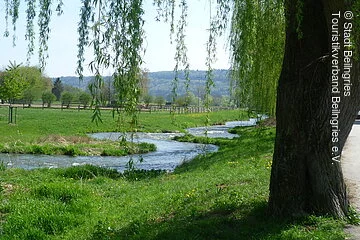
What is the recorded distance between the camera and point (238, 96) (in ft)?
21.4

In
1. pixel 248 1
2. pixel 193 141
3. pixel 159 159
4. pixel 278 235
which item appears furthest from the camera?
pixel 193 141

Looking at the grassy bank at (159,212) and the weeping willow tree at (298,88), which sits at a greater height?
the weeping willow tree at (298,88)

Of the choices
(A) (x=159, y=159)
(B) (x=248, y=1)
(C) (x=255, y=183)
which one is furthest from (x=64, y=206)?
(A) (x=159, y=159)

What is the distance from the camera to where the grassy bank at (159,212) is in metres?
5.95

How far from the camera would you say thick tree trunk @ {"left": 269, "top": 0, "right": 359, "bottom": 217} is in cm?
575

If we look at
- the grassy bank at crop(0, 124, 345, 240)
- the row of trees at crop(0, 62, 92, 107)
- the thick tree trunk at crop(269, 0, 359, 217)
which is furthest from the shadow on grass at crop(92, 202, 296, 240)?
the row of trees at crop(0, 62, 92, 107)

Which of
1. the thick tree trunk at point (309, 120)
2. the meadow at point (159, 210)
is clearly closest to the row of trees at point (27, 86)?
the meadow at point (159, 210)

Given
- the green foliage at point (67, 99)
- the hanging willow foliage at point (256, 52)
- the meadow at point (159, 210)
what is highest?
the hanging willow foliage at point (256, 52)

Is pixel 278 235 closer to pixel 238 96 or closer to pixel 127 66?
pixel 238 96

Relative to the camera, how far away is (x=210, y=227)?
6.21m

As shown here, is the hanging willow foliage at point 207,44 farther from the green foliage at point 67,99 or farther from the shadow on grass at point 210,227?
the green foliage at point 67,99

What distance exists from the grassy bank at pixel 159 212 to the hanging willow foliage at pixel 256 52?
108cm

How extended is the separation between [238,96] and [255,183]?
297cm

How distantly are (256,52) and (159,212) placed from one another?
3.34m
